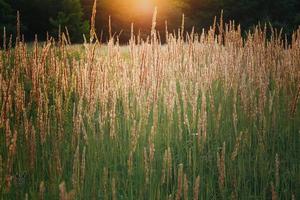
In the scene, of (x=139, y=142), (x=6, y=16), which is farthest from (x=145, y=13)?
(x=139, y=142)

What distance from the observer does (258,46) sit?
5133 millimetres

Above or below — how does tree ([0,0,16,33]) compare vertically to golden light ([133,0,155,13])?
below

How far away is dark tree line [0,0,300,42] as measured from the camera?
2162 cm

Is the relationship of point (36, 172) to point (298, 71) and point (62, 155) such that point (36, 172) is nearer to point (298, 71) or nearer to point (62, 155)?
point (62, 155)

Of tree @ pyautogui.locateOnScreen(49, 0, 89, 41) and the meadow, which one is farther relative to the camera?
tree @ pyautogui.locateOnScreen(49, 0, 89, 41)

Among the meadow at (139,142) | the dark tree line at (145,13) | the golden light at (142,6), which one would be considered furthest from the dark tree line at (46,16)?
the meadow at (139,142)

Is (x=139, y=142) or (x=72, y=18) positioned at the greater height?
(x=72, y=18)

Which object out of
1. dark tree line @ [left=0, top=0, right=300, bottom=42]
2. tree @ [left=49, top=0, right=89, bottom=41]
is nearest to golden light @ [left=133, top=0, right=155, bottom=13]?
dark tree line @ [left=0, top=0, right=300, bottom=42]

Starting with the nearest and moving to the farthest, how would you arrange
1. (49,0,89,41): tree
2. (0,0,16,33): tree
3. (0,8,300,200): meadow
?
(0,8,300,200): meadow
(0,0,16,33): tree
(49,0,89,41): tree

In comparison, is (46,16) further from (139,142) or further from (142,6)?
(139,142)

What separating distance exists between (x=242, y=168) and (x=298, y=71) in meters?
1.57

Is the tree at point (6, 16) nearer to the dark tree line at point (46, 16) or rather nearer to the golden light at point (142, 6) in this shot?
the dark tree line at point (46, 16)

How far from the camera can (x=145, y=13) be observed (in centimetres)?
2395

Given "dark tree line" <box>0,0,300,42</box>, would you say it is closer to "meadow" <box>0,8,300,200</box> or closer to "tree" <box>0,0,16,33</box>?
"tree" <box>0,0,16,33</box>
